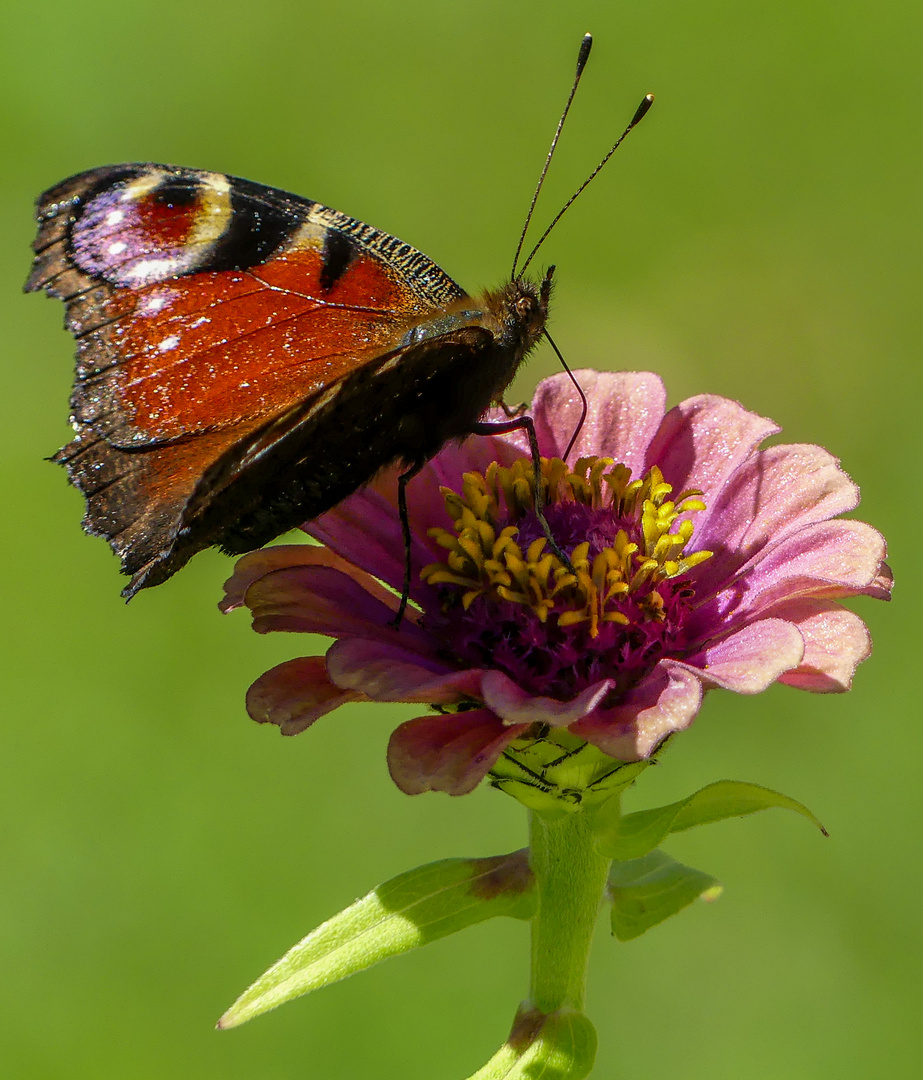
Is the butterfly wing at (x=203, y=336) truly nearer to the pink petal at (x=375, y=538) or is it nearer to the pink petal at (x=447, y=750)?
the pink petal at (x=375, y=538)

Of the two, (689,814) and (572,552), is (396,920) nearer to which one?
(689,814)

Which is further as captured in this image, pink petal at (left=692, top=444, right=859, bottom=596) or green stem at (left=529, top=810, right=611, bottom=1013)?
pink petal at (left=692, top=444, right=859, bottom=596)

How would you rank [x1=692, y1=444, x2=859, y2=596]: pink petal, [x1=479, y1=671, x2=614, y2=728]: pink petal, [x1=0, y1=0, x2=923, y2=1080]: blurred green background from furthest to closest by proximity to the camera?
[x1=0, y1=0, x2=923, y2=1080]: blurred green background, [x1=692, y1=444, x2=859, y2=596]: pink petal, [x1=479, y1=671, x2=614, y2=728]: pink petal

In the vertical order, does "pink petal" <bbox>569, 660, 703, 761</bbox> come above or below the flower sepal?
above

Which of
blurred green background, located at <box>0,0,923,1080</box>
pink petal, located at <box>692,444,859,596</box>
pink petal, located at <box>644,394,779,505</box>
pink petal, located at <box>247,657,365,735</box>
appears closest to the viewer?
pink petal, located at <box>247,657,365,735</box>

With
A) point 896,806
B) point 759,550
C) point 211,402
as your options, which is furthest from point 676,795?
point 211,402

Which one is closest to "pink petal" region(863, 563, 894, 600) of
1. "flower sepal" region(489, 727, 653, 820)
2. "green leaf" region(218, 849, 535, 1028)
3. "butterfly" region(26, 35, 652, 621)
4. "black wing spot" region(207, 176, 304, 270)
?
"flower sepal" region(489, 727, 653, 820)

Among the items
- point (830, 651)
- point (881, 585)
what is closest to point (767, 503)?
point (881, 585)

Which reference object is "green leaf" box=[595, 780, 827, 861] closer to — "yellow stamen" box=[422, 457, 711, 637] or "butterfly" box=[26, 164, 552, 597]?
"yellow stamen" box=[422, 457, 711, 637]
